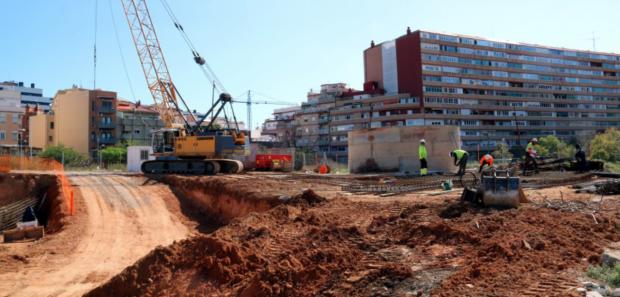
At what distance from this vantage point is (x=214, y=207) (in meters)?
21.5

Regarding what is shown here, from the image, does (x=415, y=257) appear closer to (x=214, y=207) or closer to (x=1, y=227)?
(x=214, y=207)

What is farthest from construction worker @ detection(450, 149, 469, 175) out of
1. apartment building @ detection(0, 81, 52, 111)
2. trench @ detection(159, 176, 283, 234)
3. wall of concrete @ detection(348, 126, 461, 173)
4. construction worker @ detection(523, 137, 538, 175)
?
apartment building @ detection(0, 81, 52, 111)

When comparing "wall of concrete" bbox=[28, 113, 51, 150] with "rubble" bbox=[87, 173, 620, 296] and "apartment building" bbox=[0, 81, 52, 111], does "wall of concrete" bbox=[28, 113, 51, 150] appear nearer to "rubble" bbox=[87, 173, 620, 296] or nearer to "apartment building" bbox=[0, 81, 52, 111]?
"apartment building" bbox=[0, 81, 52, 111]

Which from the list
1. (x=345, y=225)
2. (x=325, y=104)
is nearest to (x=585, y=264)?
(x=345, y=225)

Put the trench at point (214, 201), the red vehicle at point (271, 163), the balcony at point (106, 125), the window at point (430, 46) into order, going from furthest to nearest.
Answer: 1. the window at point (430, 46)
2. the balcony at point (106, 125)
3. the red vehicle at point (271, 163)
4. the trench at point (214, 201)

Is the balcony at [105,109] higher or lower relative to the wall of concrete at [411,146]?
higher

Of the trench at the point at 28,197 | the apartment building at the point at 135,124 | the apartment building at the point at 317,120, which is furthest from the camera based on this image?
the apartment building at the point at 317,120

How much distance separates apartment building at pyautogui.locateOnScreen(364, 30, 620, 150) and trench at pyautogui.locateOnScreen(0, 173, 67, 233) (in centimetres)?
6114

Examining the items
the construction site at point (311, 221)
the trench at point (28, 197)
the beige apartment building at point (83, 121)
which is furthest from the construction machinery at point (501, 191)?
the beige apartment building at point (83, 121)

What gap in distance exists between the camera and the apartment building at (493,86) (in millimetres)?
80375

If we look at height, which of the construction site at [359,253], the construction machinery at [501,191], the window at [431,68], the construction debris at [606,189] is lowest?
the construction site at [359,253]

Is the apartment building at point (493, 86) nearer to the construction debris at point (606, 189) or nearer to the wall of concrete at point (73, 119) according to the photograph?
the wall of concrete at point (73, 119)

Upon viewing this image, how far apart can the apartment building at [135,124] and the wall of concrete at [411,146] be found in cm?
5326

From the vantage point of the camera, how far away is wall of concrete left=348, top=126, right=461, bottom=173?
27156 mm
